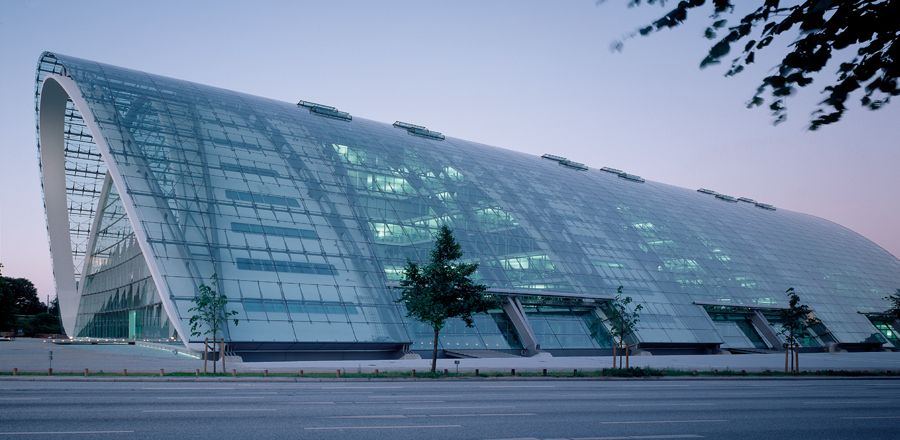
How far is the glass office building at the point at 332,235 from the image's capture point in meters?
46.4

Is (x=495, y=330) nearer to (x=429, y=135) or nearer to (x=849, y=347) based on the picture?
(x=429, y=135)

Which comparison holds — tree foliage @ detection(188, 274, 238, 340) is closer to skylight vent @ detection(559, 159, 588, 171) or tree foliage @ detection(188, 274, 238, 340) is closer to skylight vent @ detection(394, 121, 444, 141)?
skylight vent @ detection(394, 121, 444, 141)

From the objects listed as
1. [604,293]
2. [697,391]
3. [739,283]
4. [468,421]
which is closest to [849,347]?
[739,283]

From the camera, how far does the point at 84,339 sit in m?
65.8

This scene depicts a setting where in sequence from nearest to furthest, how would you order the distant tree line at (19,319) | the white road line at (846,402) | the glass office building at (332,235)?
1. the white road line at (846,402)
2. the glass office building at (332,235)
3. the distant tree line at (19,319)

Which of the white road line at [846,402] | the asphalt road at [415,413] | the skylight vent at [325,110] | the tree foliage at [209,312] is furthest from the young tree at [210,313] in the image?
the skylight vent at [325,110]

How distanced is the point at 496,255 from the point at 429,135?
21259 millimetres

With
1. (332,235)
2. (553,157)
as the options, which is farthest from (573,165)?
(332,235)

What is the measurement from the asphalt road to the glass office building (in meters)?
17.9

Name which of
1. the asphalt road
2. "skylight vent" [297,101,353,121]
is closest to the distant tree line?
"skylight vent" [297,101,353,121]

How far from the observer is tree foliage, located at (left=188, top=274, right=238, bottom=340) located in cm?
3832

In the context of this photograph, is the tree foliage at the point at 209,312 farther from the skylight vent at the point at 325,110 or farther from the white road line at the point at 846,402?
the skylight vent at the point at 325,110

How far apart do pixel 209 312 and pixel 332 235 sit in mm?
13799

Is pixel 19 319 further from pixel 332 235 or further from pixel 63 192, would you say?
pixel 332 235
